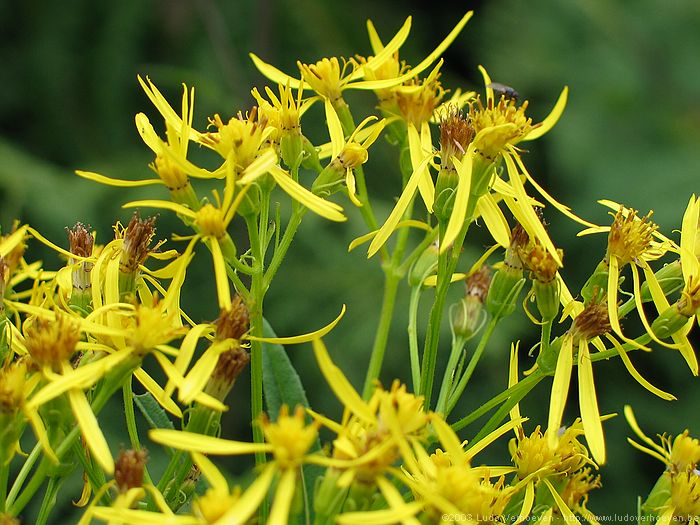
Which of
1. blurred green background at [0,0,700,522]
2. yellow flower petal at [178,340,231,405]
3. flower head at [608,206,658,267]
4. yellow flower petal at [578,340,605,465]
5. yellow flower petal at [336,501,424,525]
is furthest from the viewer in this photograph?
blurred green background at [0,0,700,522]

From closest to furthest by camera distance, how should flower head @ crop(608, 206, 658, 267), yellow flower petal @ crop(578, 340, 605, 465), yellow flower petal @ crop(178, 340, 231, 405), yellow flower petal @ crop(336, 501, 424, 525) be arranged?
yellow flower petal @ crop(336, 501, 424, 525), yellow flower petal @ crop(178, 340, 231, 405), yellow flower petal @ crop(578, 340, 605, 465), flower head @ crop(608, 206, 658, 267)

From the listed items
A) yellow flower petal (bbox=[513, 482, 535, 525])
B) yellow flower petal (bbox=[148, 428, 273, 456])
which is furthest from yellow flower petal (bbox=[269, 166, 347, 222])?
yellow flower petal (bbox=[513, 482, 535, 525])

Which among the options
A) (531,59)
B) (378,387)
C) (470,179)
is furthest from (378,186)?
(378,387)

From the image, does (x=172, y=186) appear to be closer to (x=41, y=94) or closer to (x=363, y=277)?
(x=363, y=277)

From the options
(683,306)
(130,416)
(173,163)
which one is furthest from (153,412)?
(683,306)

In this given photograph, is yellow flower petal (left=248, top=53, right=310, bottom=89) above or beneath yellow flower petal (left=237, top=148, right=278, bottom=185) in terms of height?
above

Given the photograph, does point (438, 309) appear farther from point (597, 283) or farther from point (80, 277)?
point (80, 277)

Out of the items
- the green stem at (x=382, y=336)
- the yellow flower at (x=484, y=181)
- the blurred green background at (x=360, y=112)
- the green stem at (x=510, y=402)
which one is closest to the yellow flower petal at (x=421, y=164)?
the yellow flower at (x=484, y=181)

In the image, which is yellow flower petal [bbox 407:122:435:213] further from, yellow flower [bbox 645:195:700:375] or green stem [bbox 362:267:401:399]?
yellow flower [bbox 645:195:700:375]

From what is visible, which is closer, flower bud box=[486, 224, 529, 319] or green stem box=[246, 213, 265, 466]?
green stem box=[246, 213, 265, 466]
